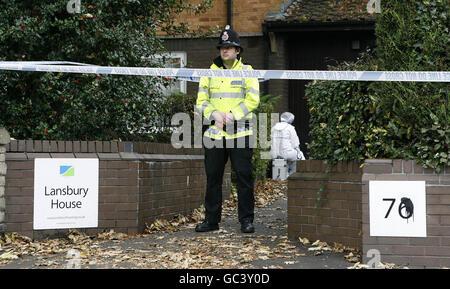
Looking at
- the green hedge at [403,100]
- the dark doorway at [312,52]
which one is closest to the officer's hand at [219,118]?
the green hedge at [403,100]

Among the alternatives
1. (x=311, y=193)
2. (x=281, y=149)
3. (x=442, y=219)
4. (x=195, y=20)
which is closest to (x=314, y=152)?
(x=311, y=193)

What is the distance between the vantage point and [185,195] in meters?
8.38

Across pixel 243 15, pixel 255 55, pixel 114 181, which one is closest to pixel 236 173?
pixel 114 181

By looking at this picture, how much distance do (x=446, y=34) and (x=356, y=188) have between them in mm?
1560

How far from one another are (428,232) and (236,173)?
2.39 meters

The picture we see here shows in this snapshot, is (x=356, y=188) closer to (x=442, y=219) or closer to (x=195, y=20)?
(x=442, y=219)

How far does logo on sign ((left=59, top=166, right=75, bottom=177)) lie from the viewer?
260 inches

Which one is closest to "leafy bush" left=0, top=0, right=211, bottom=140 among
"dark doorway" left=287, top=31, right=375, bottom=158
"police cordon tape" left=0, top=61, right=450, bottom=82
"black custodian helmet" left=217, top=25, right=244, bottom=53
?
"police cordon tape" left=0, top=61, right=450, bottom=82

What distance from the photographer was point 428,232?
5102 mm

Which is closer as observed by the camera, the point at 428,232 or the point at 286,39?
the point at 428,232

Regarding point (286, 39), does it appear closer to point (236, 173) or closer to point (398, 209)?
point (236, 173)

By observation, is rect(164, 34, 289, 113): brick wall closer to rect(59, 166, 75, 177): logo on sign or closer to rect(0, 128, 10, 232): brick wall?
rect(59, 166, 75, 177): logo on sign

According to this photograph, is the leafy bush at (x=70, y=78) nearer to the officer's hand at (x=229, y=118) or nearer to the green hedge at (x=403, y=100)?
the officer's hand at (x=229, y=118)

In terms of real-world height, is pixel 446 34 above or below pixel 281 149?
above
